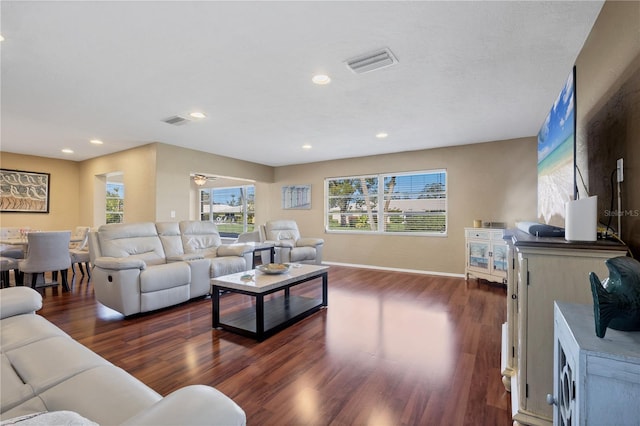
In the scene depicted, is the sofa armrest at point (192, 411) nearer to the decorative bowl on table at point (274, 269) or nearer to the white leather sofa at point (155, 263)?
the decorative bowl on table at point (274, 269)

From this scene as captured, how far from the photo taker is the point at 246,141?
4973 millimetres

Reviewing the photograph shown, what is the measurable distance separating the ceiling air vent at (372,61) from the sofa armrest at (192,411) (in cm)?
236

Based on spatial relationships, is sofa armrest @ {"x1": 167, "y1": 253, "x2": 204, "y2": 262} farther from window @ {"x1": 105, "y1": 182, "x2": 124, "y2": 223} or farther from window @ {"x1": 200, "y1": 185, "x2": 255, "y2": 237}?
window @ {"x1": 200, "y1": 185, "x2": 255, "y2": 237}

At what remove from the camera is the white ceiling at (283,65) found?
1.82 meters

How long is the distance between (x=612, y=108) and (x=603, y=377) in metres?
1.55

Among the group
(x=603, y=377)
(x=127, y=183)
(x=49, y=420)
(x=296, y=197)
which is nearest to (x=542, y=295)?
(x=603, y=377)

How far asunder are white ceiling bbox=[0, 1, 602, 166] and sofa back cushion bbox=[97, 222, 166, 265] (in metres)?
1.43

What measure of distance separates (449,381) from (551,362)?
2.37 feet

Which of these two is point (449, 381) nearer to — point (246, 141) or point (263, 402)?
point (263, 402)

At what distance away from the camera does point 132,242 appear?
3.74 meters

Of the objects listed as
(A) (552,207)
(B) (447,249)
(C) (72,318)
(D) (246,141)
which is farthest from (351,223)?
(C) (72,318)

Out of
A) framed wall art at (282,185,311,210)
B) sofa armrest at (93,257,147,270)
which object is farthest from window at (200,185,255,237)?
sofa armrest at (93,257,147,270)

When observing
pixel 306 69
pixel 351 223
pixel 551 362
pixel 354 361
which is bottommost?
pixel 354 361

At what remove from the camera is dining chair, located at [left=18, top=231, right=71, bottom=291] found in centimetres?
395
